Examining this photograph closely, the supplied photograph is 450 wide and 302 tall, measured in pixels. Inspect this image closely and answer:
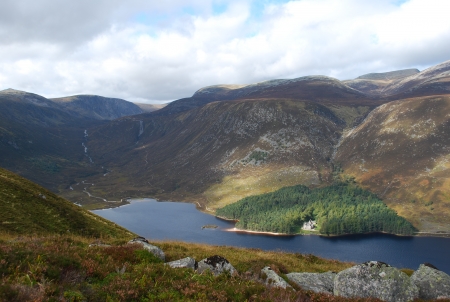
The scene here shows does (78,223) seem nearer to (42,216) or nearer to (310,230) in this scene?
(42,216)

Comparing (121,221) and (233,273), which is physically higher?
(233,273)

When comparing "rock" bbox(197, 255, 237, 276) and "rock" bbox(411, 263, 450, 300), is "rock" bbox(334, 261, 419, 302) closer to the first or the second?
"rock" bbox(411, 263, 450, 300)

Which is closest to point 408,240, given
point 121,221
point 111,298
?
point 121,221

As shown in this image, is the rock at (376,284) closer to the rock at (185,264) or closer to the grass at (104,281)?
the grass at (104,281)

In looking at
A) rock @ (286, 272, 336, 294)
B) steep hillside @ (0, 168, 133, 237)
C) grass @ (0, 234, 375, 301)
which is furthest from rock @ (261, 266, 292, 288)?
steep hillside @ (0, 168, 133, 237)

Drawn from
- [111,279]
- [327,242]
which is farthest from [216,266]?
[327,242]

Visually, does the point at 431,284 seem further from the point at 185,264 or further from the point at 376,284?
the point at 185,264

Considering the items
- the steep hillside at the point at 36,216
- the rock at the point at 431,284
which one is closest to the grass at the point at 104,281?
the rock at the point at 431,284
